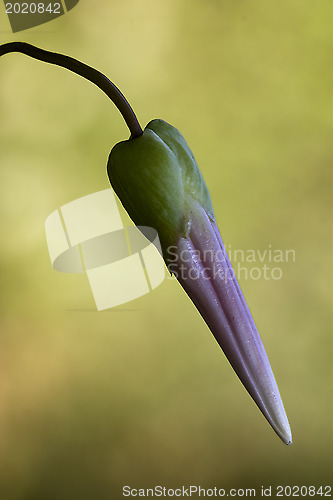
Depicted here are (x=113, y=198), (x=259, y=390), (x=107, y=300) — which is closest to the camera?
(x=259, y=390)

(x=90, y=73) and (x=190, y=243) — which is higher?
(x=90, y=73)

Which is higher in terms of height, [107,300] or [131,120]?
[131,120]

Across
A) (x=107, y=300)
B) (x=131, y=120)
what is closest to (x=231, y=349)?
(x=131, y=120)

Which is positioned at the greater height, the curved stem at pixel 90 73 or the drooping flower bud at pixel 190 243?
the curved stem at pixel 90 73

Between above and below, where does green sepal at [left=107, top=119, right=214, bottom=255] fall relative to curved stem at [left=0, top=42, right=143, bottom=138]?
below

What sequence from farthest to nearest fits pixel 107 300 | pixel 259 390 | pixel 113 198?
pixel 107 300
pixel 113 198
pixel 259 390

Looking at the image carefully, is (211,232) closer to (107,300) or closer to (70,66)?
(70,66)

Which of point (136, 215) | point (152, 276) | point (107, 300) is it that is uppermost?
point (136, 215)

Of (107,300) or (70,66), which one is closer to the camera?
(70,66)
